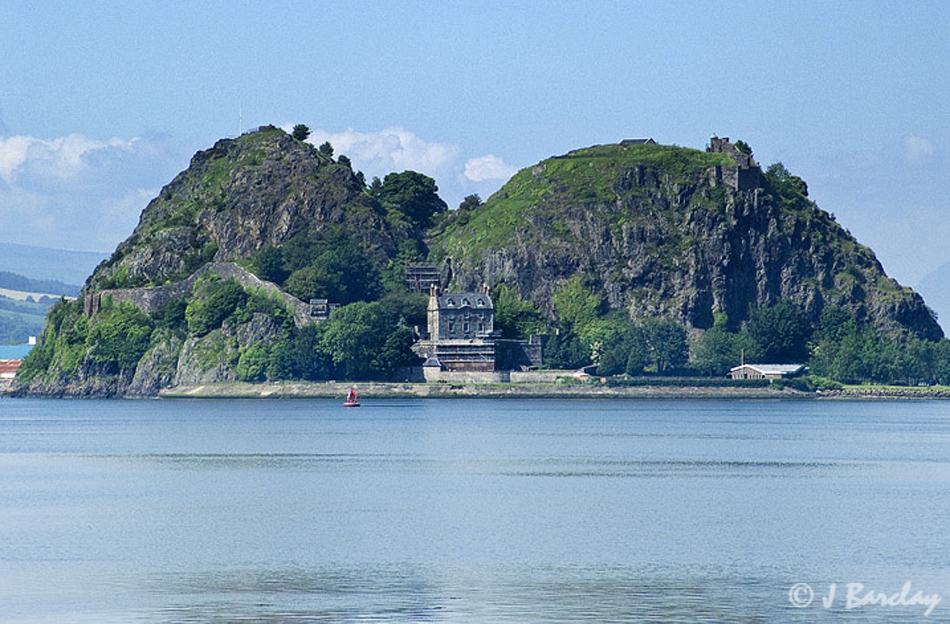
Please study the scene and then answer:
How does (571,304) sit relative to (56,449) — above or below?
above

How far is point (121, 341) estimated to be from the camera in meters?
196

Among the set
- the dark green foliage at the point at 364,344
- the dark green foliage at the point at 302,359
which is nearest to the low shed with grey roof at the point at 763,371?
the dark green foliage at the point at 364,344

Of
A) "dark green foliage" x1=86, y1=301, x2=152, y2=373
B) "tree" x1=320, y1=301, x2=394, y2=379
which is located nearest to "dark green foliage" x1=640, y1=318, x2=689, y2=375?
Result: "tree" x1=320, y1=301, x2=394, y2=379

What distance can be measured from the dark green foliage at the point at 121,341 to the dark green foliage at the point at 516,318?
4095 centimetres

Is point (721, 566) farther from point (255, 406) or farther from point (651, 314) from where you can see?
point (651, 314)

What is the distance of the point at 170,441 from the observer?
339 ft

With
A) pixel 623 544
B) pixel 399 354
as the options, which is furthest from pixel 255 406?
pixel 623 544

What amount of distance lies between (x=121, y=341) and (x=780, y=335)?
248 ft

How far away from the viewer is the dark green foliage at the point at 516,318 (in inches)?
7534

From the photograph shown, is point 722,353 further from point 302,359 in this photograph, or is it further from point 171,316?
point 171,316

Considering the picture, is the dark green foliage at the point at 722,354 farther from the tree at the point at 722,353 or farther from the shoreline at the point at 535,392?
the shoreline at the point at 535,392

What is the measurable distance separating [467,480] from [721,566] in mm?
27963

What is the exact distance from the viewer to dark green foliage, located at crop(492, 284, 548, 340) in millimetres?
191375

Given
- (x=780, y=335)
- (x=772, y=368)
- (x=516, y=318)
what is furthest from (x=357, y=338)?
(x=780, y=335)
